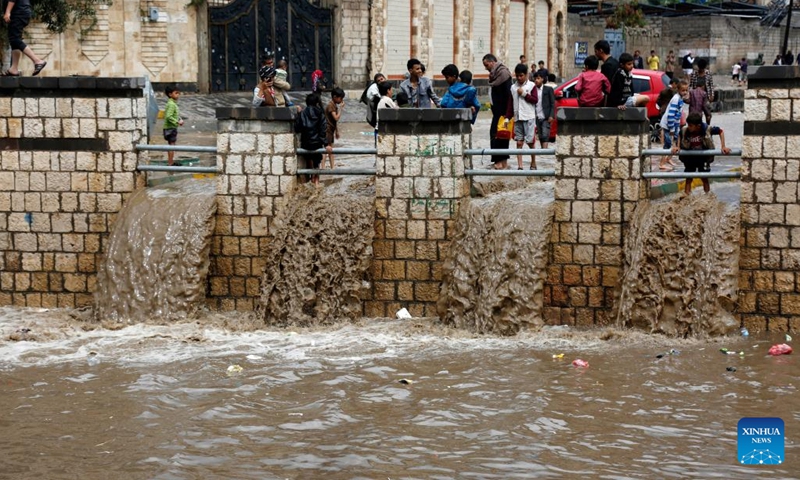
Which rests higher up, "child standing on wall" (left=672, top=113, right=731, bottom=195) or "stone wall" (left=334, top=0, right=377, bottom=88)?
"stone wall" (left=334, top=0, right=377, bottom=88)

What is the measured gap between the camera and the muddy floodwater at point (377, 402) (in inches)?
331

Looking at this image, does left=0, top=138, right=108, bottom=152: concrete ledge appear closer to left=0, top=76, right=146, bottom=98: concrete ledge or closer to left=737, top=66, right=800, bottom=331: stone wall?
left=0, top=76, right=146, bottom=98: concrete ledge

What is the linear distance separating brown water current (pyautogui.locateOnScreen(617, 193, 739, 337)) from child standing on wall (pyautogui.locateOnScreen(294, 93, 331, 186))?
→ 12.0 ft

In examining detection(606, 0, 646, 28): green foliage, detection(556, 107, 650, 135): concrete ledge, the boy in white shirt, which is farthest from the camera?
detection(606, 0, 646, 28): green foliage

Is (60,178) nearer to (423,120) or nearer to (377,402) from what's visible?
(423,120)

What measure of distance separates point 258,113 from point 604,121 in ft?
12.2

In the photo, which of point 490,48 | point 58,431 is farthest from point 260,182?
point 490,48

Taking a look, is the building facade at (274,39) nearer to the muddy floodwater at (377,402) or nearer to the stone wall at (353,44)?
the stone wall at (353,44)

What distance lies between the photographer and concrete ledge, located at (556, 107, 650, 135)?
11.9 meters

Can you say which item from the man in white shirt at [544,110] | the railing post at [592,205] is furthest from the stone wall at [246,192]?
the man in white shirt at [544,110]

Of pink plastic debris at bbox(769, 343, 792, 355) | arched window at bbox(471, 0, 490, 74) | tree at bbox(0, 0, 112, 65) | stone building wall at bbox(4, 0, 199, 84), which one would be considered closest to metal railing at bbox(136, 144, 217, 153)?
pink plastic debris at bbox(769, 343, 792, 355)

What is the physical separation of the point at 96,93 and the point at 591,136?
18.0 feet

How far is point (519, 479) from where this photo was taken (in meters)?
8.07

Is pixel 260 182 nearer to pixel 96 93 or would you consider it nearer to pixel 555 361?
pixel 96 93
